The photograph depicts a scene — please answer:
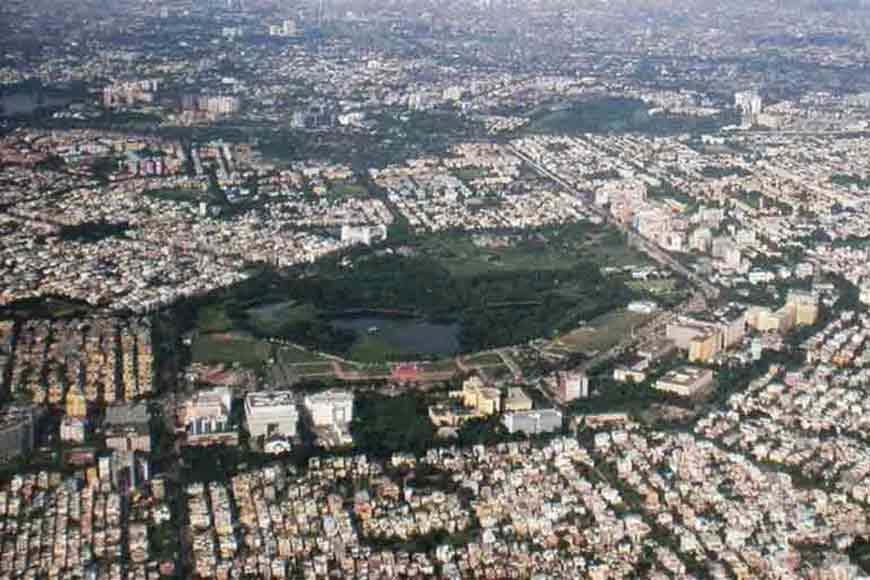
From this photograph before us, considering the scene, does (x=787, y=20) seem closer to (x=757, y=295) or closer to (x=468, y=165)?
(x=468, y=165)

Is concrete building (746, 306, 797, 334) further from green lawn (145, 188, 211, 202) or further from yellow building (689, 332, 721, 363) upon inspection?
green lawn (145, 188, 211, 202)

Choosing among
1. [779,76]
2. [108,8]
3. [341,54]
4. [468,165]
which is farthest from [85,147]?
[108,8]

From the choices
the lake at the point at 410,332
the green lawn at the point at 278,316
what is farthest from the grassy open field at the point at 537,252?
the green lawn at the point at 278,316

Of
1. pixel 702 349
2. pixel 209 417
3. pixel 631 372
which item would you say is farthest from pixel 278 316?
pixel 702 349

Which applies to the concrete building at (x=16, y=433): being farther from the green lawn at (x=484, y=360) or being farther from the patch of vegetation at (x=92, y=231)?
the patch of vegetation at (x=92, y=231)

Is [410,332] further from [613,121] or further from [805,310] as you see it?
[613,121]

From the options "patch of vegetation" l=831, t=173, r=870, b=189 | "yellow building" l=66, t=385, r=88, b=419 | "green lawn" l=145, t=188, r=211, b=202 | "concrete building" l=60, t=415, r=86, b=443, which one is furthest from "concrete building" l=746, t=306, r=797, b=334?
"green lawn" l=145, t=188, r=211, b=202

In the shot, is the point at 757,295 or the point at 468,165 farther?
the point at 468,165
